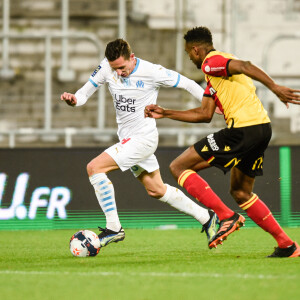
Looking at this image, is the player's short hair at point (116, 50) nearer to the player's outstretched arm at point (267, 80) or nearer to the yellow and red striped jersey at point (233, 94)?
the yellow and red striped jersey at point (233, 94)

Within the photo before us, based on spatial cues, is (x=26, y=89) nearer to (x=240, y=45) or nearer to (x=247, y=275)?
(x=240, y=45)

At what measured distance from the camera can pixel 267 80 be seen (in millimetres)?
5844

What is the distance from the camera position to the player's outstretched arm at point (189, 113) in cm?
621

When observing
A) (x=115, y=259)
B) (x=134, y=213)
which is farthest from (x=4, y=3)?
(x=115, y=259)

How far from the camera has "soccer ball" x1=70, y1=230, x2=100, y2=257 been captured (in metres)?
6.72

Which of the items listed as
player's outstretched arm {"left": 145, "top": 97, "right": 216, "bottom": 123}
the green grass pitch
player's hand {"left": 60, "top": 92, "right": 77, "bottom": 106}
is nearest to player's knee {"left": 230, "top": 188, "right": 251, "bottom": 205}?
the green grass pitch

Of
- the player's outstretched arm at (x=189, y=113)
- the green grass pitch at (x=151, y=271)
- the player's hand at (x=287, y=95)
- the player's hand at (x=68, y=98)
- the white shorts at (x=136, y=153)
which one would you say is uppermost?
the player's hand at (x=68, y=98)

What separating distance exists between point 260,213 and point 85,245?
1454 millimetres

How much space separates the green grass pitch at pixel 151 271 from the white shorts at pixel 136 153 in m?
0.75

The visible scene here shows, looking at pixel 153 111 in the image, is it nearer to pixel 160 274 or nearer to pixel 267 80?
pixel 267 80

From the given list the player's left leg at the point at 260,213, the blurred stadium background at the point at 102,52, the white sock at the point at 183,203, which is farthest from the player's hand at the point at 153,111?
the blurred stadium background at the point at 102,52

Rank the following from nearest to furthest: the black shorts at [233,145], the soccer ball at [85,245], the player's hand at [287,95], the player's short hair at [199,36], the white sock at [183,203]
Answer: the player's hand at [287,95] → the black shorts at [233,145] → the player's short hair at [199,36] → the soccer ball at [85,245] → the white sock at [183,203]

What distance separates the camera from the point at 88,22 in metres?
15.0

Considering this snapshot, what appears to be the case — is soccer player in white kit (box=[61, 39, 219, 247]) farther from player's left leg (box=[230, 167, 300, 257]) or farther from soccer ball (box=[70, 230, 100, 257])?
player's left leg (box=[230, 167, 300, 257])
